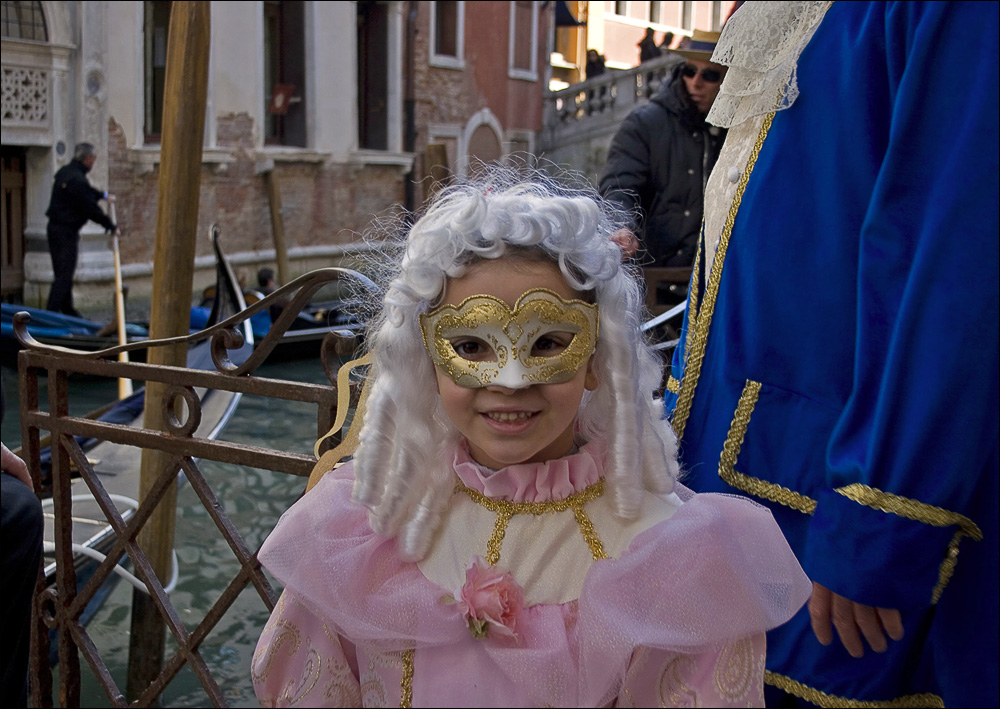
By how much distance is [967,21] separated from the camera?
1077mm

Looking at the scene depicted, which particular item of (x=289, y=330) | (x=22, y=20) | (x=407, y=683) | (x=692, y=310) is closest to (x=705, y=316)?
(x=692, y=310)

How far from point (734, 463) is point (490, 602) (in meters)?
0.39

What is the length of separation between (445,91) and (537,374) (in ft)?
48.6

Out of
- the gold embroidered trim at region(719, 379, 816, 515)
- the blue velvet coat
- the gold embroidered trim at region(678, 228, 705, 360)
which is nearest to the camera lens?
the blue velvet coat

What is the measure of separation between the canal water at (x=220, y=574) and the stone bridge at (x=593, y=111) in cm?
928

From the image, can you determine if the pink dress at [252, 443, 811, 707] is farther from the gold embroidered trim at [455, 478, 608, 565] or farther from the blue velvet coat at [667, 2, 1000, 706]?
the blue velvet coat at [667, 2, 1000, 706]

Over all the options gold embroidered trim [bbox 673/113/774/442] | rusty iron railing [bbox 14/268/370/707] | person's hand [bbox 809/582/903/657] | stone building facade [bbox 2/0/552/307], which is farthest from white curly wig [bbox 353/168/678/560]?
stone building facade [bbox 2/0/552/307]

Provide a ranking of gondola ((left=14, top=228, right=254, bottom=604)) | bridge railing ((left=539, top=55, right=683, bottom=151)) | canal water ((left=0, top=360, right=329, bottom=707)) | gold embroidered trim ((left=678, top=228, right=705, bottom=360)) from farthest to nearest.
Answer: bridge railing ((left=539, top=55, right=683, bottom=151)) < canal water ((left=0, top=360, right=329, bottom=707)) < gondola ((left=14, top=228, right=254, bottom=604)) < gold embroidered trim ((left=678, top=228, right=705, bottom=360))

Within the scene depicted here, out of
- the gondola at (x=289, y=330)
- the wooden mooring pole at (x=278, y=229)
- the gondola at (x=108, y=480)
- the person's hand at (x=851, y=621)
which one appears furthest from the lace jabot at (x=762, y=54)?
the wooden mooring pole at (x=278, y=229)

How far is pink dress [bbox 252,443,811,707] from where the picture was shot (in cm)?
109

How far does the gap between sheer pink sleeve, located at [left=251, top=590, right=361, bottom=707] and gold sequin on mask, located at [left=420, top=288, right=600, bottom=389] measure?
34 cm

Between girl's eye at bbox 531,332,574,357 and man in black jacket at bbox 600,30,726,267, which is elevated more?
man in black jacket at bbox 600,30,726,267

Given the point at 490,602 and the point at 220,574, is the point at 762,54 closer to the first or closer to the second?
the point at 490,602

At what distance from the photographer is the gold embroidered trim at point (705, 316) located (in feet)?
4.48
